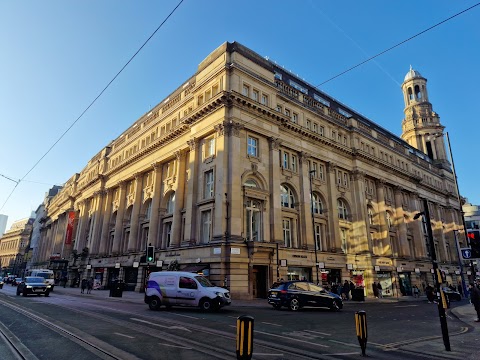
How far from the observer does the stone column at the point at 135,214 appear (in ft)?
133

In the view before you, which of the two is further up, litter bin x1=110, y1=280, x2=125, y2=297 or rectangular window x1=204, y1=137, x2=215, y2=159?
A: rectangular window x1=204, y1=137, x2=215, y2=159

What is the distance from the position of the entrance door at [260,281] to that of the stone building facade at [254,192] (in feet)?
0.58

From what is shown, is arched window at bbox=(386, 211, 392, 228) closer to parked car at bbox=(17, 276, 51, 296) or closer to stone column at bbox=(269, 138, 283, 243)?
stone column at bbox=(269, 138, 283, 243)

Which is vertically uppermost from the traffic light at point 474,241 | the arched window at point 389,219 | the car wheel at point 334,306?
the arched window at point 389,219

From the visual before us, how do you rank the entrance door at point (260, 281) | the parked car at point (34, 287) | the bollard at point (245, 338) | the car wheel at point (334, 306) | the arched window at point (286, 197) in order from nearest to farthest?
the bollard at point (245, 338) → the car wheel at point (334, 306) → the parked car at point (34, 287) → the entrance door at point (260, 281) → the arched window at point (286, 197)

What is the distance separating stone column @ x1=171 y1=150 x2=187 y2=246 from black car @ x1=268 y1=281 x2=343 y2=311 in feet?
50.3

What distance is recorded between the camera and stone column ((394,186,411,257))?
147ft

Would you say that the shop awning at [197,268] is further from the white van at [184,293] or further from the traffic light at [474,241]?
the traffic light at [474,241]

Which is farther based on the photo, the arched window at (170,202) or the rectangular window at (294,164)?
the arched window at (170,202)

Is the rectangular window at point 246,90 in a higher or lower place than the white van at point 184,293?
higher

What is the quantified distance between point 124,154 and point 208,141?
945 inches

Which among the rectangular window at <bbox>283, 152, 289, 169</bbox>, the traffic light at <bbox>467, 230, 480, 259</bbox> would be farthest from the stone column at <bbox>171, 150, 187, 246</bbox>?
the traffic light at <bbox>467, 230, 480, 259</bbox>

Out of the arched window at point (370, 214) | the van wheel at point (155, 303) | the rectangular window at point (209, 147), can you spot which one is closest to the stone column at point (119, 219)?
the rectangular window at point (209, 147)

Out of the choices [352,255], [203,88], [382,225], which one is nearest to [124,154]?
[203,88]
